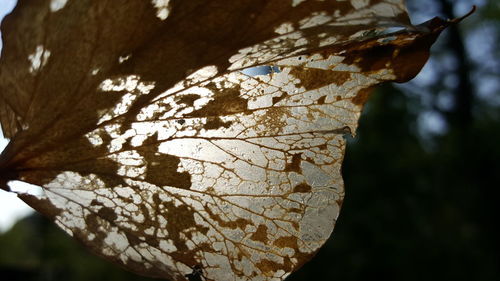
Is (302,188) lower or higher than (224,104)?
lower

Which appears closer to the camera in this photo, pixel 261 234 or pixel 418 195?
pixel 261 234

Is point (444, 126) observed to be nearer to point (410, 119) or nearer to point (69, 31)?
point (410, 119)

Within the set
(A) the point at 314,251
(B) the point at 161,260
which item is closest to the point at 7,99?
(B) the point at 161,260

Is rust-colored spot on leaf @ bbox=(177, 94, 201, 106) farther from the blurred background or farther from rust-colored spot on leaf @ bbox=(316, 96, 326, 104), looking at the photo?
the blurred background

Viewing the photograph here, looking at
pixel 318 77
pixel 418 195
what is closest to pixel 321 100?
pixel 318 77

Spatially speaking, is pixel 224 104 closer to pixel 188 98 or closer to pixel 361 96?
pixel 188 98

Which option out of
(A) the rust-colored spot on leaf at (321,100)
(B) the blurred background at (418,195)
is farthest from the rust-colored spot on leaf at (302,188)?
(B) the blurred background at (418,195)

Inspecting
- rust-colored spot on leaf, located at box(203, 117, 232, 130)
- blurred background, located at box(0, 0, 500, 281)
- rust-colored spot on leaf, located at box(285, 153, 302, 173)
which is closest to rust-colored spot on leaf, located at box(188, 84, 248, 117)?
rust-colored spot on leaf, located at box(203, 117, 232, 130)

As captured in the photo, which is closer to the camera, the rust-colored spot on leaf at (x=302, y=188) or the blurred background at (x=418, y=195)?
the rust-colored spot on leaf at (x=302, y=188)

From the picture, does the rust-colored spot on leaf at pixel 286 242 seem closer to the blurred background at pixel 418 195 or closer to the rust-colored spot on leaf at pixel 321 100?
the rust-colored spot on leaf at pixel 321 100
